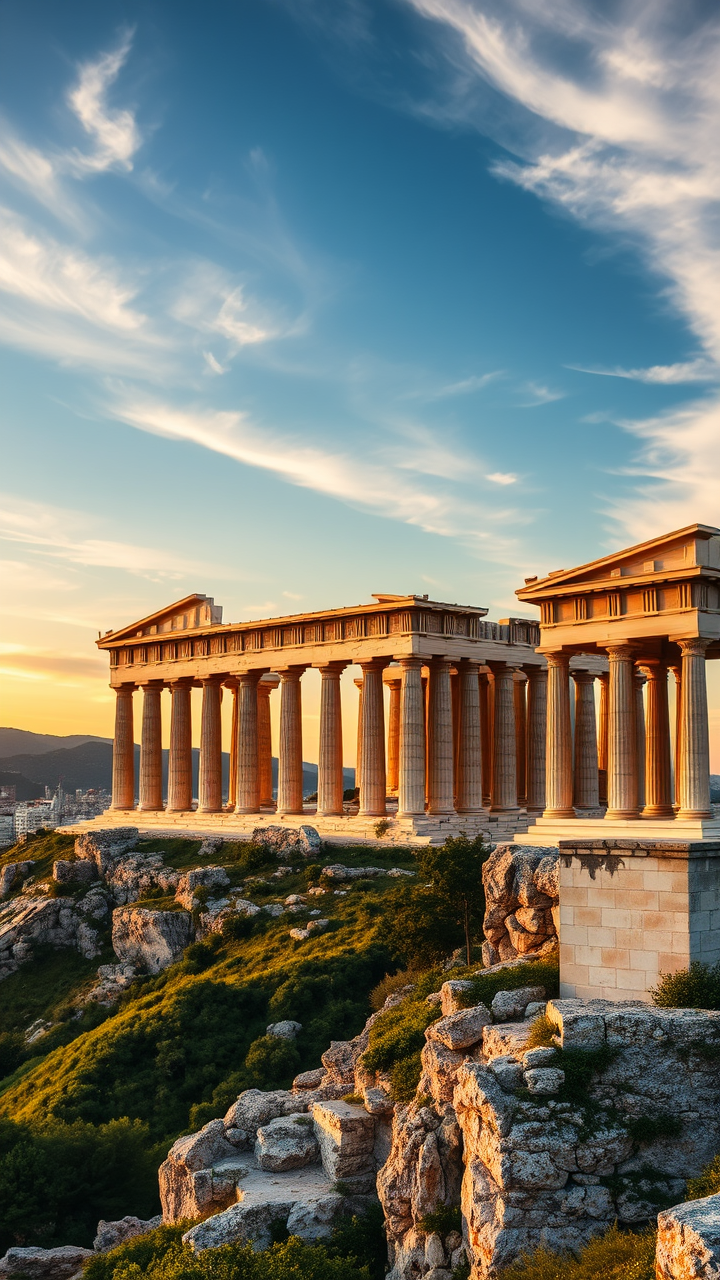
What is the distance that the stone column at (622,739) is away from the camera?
5794 cm

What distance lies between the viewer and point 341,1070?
45.8 metres

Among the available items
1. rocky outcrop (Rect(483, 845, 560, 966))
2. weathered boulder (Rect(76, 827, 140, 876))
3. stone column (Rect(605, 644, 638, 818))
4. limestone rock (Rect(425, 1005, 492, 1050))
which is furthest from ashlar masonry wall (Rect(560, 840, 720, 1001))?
weathered boulder (Rect(76, 827, 140, 876))

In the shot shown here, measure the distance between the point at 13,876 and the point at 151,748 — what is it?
1634 cm

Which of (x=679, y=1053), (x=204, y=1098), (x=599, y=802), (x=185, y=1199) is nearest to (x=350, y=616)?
(x=599, y=802)

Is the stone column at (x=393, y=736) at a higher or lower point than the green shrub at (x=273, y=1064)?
higher

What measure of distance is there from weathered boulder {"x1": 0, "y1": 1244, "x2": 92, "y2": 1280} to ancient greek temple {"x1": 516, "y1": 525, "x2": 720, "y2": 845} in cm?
2747

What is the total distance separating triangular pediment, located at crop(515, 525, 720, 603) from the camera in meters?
55.3

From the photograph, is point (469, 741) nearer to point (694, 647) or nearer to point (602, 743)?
point (602, 743)

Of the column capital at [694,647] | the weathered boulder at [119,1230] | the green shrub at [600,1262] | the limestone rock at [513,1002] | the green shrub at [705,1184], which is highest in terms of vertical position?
the column capital at [694,647]

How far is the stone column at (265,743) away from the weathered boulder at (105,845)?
39.0 ft

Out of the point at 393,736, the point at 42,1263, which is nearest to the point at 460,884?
the point at 42,1263

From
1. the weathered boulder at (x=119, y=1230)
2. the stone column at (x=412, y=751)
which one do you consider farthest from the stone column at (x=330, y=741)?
the weathered boulder at (x=119, y=1230)

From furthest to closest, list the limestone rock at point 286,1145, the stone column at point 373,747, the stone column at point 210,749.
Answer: the stone column at point 210,749 < the stone column at point 373,747 < the limestone rock at point 286,1145

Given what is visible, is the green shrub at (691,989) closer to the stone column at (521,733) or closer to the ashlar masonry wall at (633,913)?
the ashlar masonry wall at (633,913)
